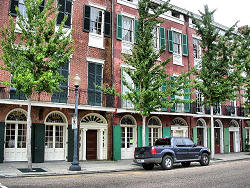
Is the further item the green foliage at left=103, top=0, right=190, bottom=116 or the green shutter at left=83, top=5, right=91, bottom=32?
the green shutter at left=83, top=5, right=91, bottom=32

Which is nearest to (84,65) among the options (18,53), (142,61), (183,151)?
(142,61)

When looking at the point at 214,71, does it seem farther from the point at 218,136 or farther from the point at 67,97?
the point at 67,97

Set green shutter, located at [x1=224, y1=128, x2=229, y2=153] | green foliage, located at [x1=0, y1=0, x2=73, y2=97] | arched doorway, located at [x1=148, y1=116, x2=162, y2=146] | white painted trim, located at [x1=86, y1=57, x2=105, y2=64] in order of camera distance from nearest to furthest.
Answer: green foliage, located at [x1=0, y1=0, x2=73, y2=97] → white painted trim, located at [x1=86, y1=57, x2=105, y2=64] → arched doorway, located at [x1=148, y1=116, x2=162, y2=146] → green shutter, located at [x1=224, y1=128, x2=229, y2=153]

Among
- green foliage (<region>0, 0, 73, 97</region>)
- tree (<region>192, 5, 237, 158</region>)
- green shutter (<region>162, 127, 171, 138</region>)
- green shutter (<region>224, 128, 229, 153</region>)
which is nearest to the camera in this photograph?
green foliage (<region>0, 0, 73, 97</region>)

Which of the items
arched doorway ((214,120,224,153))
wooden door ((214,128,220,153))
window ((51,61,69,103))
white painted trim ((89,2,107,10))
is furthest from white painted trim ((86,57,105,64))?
wooden door ((214,128,220,153))

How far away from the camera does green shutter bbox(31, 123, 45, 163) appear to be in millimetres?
15750

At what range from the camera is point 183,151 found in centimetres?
1486

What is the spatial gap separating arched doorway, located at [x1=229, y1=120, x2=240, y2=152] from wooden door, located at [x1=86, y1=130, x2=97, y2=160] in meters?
14.2

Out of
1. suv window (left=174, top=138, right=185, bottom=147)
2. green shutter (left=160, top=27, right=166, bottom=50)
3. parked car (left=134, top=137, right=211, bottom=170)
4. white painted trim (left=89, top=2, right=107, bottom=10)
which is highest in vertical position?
white painted trim (left=89, top=2, right=107, bottom=10)

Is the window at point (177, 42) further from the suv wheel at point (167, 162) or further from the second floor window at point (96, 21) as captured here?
the suv wheel at point (167, 162)

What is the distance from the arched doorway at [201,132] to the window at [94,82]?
392 inches

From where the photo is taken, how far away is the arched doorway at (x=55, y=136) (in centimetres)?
1664

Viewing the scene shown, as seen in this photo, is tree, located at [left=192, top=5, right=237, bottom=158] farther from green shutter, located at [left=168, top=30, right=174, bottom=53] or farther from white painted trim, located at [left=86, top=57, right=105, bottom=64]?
white painted trim, located at [left=86, top=57, right=105, bottom=64]

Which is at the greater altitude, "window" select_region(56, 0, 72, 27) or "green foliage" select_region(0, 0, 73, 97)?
"window" select_region(56, 0, 72, 27)
